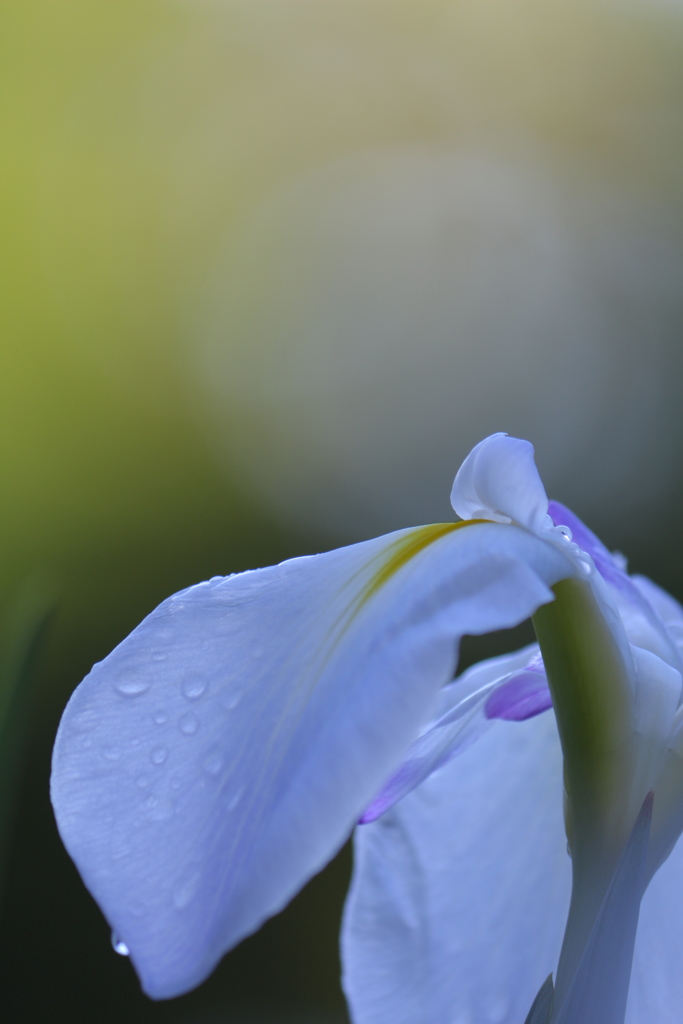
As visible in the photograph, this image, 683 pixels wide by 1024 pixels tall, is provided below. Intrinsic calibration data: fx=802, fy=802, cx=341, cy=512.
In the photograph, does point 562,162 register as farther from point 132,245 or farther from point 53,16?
point 53,16

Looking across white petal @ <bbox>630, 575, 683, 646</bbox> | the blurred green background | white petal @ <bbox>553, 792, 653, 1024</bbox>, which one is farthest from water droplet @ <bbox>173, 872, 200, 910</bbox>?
the blurred green background

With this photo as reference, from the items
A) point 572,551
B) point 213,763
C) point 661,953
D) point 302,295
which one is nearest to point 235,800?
point 213,763

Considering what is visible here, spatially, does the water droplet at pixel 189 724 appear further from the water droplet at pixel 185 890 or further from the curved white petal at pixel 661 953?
the curved white petal at pixel 661 953

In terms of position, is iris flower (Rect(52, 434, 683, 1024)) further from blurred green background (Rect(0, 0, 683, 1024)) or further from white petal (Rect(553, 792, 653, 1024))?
blurred green background (Rect(0, 0, 683, 1024))

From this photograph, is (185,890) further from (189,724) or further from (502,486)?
(502,486)

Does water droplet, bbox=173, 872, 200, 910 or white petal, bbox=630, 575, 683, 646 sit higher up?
water droplet, bbox=173, 872, 200, 910

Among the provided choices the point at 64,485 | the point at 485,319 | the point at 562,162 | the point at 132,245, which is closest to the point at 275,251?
the point at 132,245

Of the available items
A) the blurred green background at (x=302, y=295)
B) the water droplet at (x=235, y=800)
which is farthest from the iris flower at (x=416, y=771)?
the blurred green background at (x=302, y=295)

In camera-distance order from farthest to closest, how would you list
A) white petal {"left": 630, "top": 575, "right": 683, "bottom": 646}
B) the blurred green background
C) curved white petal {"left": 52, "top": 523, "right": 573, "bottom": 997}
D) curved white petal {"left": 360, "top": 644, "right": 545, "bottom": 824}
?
1. the blurred green background
2. white petal {"left": 630, "top": 575, "right": 683, "bottom": 646}
3. curved white petal {"left": 360, "top": 644, "right": 545, "bottom": 824}
4. curved white petal {"left": 52, "top": 523, "right": 573, "bottom": 997}
